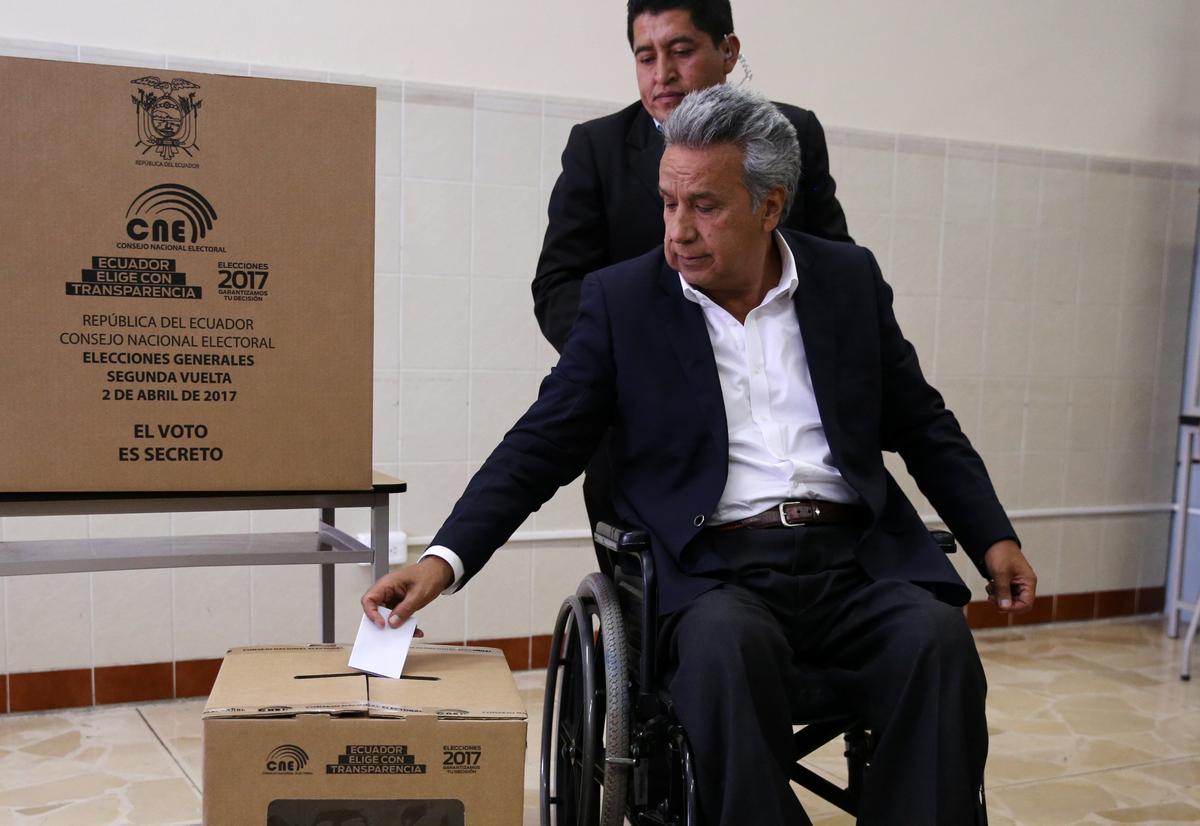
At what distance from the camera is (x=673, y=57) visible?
208cm

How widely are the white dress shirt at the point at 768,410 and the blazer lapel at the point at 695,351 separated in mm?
21

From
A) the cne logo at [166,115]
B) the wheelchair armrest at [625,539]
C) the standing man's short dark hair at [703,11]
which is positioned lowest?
the wheelchair armrest at [625,539]

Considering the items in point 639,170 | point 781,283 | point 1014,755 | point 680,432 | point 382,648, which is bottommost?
point 1014,755

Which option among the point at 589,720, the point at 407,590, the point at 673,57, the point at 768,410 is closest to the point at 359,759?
the point at 407,590

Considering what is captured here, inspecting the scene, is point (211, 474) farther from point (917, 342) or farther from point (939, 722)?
point (917, 342)

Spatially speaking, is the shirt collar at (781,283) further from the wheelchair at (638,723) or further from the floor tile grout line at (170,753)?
the floor tile grout line at (170,753)

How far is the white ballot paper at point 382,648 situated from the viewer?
4.90 feet

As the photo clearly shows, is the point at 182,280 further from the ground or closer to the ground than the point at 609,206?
closer to the ground

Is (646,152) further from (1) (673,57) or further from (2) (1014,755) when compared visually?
(2) (1014,755)

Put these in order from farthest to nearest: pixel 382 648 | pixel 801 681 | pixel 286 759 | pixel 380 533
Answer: pixel 380 533
pixel 801 681
pixel 382 648
pixel 286 759

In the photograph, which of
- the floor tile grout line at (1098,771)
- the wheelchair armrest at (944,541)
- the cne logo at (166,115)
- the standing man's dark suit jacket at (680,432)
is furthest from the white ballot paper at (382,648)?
the floor tile grout line at (1098,771)

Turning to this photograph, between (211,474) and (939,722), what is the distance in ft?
3.51

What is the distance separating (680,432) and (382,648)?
0.55 metres

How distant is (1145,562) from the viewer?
4.38 metres
